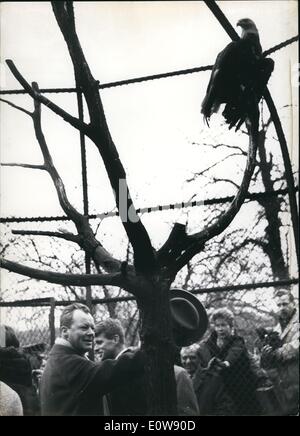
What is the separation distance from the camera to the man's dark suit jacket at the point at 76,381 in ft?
11.2

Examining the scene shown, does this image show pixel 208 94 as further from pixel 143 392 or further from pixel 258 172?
pixel 258 172

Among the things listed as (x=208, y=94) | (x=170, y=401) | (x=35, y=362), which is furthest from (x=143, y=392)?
(x=208, y=94)

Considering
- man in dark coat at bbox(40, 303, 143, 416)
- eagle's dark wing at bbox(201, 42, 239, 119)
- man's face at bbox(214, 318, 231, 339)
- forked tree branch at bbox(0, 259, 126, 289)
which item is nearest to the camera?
forked tree branch at bbox(0, 259, 126, 289)

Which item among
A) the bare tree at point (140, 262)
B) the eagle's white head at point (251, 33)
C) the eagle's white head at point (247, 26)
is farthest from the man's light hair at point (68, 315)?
the eagle's white head at point (247, 26)

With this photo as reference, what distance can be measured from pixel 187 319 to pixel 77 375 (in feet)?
2.60

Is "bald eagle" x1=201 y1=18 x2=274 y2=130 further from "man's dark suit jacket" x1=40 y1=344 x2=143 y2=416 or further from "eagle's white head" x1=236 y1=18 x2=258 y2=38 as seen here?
"man's dark suit jacket" x1=40 y1=344 x2=143 y2=416

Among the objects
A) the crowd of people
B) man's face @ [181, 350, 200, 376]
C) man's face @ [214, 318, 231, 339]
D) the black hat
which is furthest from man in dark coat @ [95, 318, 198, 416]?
man's face @ [214, 318, 231, 339]

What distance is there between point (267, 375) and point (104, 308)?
3.12 meters

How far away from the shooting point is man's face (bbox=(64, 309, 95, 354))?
12.0 ft

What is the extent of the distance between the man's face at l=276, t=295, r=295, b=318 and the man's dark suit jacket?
1.17m

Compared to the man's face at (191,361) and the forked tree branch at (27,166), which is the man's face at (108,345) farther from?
the forked tree branch at (27,166)

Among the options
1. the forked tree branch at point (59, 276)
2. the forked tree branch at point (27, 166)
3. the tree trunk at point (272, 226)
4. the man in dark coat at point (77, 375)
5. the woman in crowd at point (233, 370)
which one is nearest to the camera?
the forked tree branch at point (59, 276)

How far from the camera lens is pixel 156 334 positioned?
10.4ft

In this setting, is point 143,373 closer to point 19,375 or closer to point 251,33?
point 19,375
